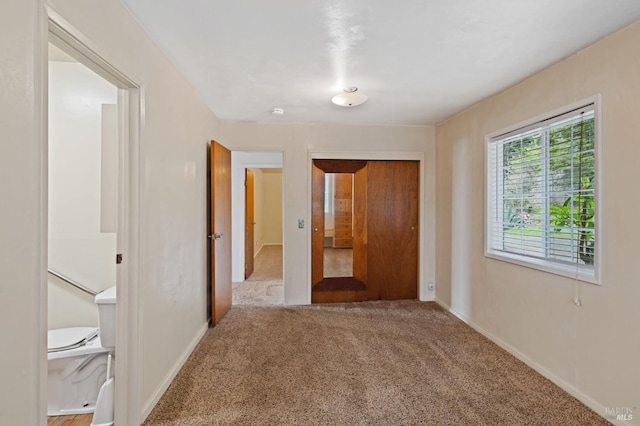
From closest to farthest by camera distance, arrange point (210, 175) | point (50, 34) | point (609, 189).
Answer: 1. point (50, 34)
2. point (609, 189)
3. point (210, 175)

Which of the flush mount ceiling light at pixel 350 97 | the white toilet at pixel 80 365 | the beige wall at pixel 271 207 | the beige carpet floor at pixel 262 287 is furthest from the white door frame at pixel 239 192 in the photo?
the beige wall at pixel 271 207

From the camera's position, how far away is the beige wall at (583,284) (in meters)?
1.70

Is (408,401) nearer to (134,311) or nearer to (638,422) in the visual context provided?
(638,422)

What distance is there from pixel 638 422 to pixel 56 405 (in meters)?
3.39

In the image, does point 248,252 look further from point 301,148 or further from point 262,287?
point 301,148

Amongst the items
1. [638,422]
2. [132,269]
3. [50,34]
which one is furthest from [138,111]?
[638,422]

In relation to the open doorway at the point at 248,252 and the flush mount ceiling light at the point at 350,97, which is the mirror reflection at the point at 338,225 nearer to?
the open doorway at the point at 248,252

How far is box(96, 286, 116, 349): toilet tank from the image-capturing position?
186 centimetres

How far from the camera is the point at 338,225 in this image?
158 inches

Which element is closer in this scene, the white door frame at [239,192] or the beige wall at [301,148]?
the beige wall at [301,148]

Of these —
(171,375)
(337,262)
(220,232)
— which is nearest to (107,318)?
(171,375)

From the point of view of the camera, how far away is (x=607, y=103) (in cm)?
182

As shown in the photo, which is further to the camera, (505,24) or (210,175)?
(210,175)

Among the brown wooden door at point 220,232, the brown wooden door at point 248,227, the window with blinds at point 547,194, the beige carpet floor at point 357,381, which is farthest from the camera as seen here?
the brown wooden door at point 248,227
